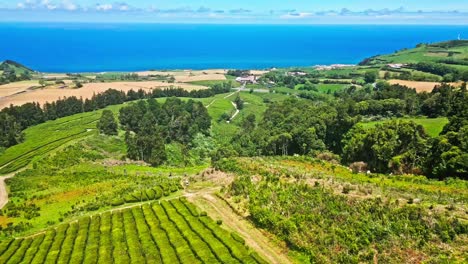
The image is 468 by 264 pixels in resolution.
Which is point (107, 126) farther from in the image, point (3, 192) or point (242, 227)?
point (242, 227)

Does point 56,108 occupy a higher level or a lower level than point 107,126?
lower

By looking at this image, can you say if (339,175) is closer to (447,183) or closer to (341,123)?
(447,183)

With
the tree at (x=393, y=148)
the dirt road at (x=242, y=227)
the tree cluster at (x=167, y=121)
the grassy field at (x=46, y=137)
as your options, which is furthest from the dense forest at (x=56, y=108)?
the tree at (x=393, y=148)

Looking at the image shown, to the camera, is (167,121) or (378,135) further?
(167,121)

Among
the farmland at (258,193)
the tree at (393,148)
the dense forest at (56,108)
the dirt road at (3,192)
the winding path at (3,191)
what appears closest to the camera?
the farmland at (258,193)

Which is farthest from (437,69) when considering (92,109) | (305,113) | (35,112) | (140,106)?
(35,112)

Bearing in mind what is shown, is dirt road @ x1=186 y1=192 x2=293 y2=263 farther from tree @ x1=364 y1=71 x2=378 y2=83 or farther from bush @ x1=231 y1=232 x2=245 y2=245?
tree @ x1=364 y1=71 x2=378 y2=83

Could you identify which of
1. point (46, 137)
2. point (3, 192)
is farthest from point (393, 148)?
point (46, 137)

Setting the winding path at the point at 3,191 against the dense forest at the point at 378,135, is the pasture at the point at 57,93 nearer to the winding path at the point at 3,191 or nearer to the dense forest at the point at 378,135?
the dense forest at the point at 378,135

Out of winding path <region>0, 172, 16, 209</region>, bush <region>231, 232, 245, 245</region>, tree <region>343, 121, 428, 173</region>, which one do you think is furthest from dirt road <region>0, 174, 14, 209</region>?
tree <region>343, 121, 428, 173</region>
